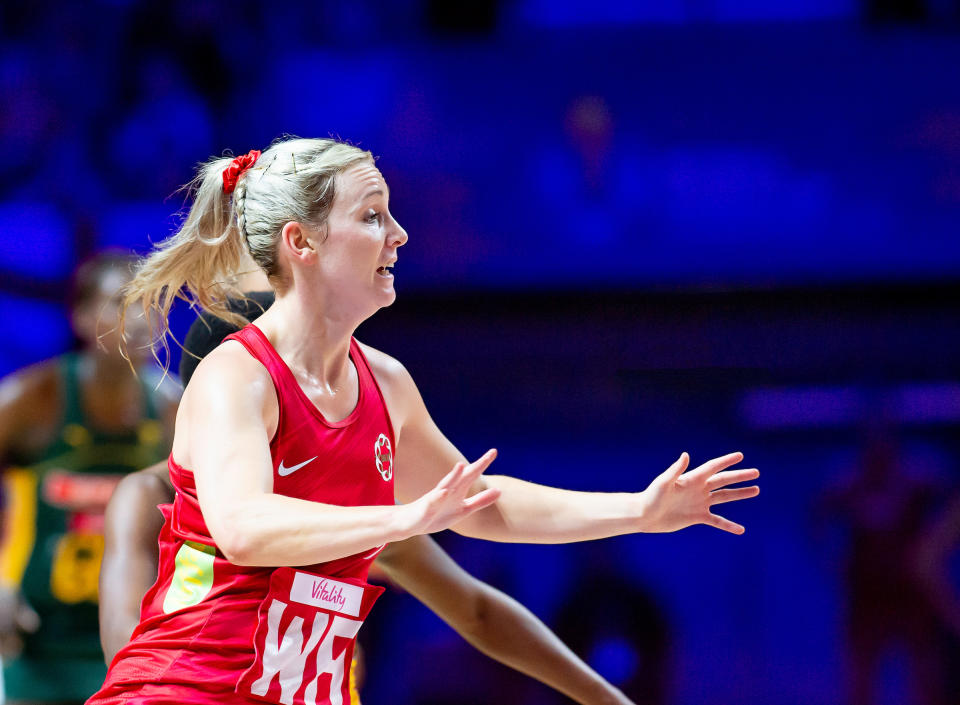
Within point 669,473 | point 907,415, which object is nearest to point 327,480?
point 669,473

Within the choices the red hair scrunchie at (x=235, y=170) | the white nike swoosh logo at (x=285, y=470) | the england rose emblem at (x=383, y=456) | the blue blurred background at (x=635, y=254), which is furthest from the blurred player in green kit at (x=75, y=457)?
the white nike swoosh logo at (x=285, y=470)

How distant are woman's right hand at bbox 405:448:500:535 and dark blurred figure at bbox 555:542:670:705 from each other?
125 inches

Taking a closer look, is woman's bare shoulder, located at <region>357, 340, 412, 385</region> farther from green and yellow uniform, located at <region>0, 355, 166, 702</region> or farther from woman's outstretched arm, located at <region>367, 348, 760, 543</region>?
green and yellow uniform, located at <region>0, 355, 166, 702</region>

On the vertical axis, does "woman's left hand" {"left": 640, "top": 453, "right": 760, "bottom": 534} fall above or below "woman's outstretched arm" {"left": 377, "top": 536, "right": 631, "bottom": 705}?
above

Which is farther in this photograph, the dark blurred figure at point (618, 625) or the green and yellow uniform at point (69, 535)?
the dark blurred figure at point (618, 625)

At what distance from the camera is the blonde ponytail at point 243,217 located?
5.81 feet

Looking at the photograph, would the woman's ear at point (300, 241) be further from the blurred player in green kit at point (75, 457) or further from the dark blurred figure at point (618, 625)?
the dark blurred figure at point (618, 625)

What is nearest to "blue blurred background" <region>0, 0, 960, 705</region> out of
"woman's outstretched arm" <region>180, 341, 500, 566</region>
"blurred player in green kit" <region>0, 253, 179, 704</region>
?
"blurred player in green kit" <region>0, 253, 179, 704</region>

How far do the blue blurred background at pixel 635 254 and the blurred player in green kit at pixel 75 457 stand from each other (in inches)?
37.2

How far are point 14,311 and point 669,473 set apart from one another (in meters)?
3.56

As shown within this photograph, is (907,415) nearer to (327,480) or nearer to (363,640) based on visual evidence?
(363,640)

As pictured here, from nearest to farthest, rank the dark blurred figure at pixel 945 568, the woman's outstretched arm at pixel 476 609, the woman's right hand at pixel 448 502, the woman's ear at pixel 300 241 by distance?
the woman's right hand at pixel 448 502
the woman's ear at pixel 300 241
the woman's outstretched arm at pixel 476 609
the dark blurred figure at pixel 945 568

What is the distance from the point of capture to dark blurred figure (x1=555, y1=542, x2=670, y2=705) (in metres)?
4.52

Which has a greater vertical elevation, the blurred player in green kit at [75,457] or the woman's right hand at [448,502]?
the blurred player in green kit at [75,457]
